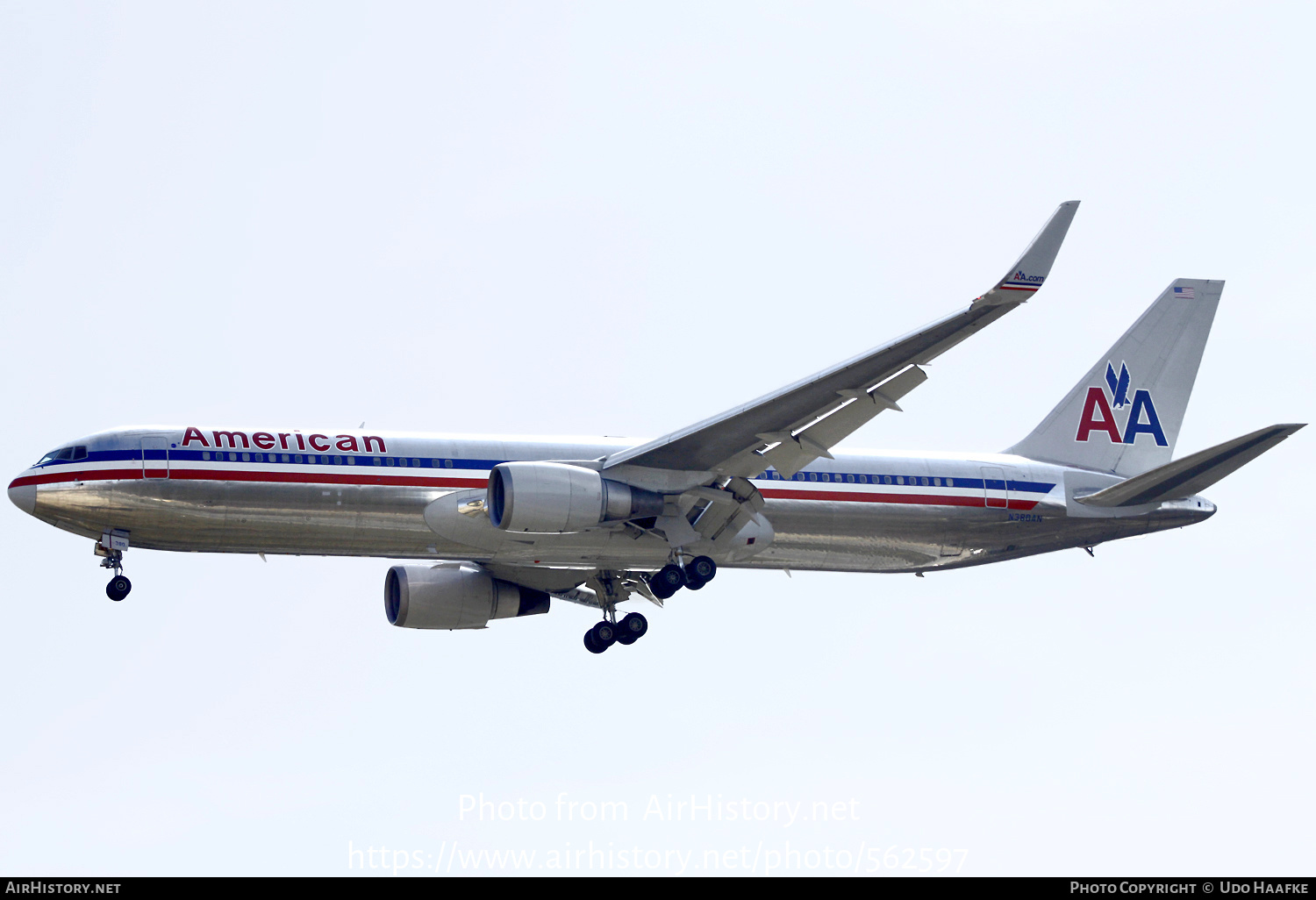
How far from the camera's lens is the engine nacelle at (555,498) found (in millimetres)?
33406

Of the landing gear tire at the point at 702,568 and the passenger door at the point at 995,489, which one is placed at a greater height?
the passenger door at the point at 995,489

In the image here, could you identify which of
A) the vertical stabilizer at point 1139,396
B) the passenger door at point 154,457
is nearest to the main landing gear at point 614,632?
the vertical stabilizer at point 1139,396

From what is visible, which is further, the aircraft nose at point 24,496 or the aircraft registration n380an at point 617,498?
the aircraft nose at point 24,496

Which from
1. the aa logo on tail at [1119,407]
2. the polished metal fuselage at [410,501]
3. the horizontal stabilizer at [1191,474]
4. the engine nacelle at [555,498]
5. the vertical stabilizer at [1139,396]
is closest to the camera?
the engine nacelle at [555,498]

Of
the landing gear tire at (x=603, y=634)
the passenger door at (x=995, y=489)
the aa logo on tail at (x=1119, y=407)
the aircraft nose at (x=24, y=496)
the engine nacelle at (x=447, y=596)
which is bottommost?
the landing gear tire at (x=603, y=634)

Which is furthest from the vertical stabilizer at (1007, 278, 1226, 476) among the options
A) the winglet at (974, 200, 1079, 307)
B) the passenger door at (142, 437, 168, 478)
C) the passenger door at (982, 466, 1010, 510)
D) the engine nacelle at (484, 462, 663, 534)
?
the passenger door at (142, 437, 168, 478)

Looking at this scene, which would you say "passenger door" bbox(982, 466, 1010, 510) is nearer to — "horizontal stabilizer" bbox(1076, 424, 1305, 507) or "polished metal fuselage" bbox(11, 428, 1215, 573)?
"polished metal fuselage" bbox(11, 428, 1215, 573)

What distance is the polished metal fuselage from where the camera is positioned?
3478 centimetres

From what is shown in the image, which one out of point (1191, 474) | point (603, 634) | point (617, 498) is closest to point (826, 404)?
point (617, 498)

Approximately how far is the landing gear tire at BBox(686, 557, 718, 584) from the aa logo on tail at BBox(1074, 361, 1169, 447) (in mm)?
11334

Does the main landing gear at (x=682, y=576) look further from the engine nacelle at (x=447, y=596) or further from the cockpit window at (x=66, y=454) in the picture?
the cockpit window at (x=66, y=454)

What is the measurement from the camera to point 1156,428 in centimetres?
4297

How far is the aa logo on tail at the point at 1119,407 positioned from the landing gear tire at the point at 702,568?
37.2ft
